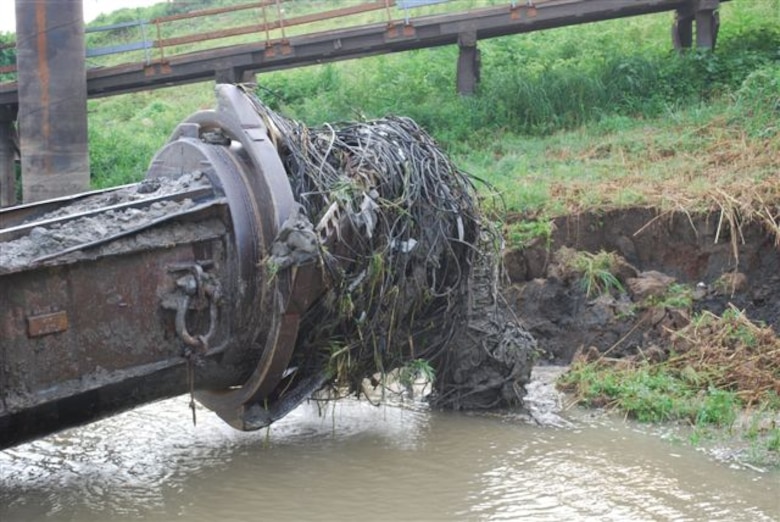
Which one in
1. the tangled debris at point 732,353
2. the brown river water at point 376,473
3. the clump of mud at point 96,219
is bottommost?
the brown river water at point 376,473

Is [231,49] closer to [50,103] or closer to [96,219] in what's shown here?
[50,103]

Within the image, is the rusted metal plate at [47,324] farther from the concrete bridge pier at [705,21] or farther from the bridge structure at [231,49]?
the concrete bridge pier at [705,21]

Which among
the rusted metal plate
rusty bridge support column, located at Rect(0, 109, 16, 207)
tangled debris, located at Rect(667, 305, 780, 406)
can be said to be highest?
rusty bridge support column, located at Rect(0, 109, 16, 207)

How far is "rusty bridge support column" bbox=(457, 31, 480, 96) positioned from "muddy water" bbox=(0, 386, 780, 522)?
8.49 meters

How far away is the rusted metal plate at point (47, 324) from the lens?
17.1 feet

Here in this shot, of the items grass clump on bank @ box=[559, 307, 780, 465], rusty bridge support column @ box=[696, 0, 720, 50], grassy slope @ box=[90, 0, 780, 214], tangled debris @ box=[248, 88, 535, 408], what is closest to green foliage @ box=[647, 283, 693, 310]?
grass clump on bank @ box=[559, 307, 780, 465]

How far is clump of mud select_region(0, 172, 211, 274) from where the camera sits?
5.33 m

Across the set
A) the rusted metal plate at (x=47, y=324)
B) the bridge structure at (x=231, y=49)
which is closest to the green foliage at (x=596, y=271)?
the rusted metal plate at (x=47, y=324)

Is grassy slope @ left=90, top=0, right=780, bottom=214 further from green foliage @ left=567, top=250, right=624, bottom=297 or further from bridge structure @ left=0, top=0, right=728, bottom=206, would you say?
green foliage @ left=567, top=250, right=624, bottom=297

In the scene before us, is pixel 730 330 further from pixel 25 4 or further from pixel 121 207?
pixel 25 4

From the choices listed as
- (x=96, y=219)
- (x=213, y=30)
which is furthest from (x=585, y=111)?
(x=213, y=30)

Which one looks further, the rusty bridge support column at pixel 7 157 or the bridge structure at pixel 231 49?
the rusty bridge support column at pixel 7 157

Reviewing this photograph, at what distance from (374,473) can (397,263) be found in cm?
127

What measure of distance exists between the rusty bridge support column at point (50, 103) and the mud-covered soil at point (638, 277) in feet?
26.5
